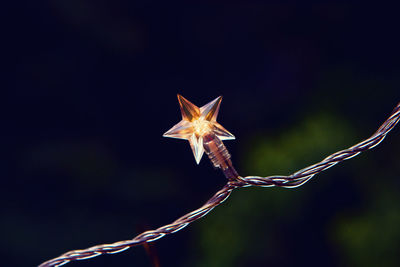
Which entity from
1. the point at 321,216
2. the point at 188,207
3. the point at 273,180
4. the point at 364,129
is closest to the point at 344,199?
the point at 321,216

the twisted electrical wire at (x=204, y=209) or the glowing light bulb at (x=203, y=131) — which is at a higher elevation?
the glowing light bulb at (x=203, y=131)

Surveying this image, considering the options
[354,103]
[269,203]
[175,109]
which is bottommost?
[269,203]

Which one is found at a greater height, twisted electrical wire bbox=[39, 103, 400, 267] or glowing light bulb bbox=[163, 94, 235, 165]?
glowing light bulb bbox=[163, 94, 235, 165]

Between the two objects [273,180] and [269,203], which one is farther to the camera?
[269,203]

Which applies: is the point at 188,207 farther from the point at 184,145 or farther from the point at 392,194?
the point at 392,194

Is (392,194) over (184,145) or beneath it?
beneath

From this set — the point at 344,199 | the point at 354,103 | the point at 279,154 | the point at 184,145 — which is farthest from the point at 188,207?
the point at 354,103
